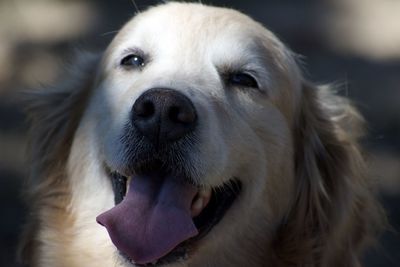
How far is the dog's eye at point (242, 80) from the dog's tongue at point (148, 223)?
2.08 ft

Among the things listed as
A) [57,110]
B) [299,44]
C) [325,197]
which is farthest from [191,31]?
[299,44]

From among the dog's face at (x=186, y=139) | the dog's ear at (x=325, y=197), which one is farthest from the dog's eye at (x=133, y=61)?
the dog's ear at (x=325, y=197)

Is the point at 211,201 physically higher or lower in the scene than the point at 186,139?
lower

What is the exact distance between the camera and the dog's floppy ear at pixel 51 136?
480cm

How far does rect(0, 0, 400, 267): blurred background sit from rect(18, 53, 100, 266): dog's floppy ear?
160 cm

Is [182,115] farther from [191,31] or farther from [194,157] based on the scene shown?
[191,31]

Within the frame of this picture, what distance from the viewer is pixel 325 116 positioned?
4941 mm

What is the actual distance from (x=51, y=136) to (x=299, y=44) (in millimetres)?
3231

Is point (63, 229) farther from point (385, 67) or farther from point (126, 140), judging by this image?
point (385, 67)

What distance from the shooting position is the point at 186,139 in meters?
4.10

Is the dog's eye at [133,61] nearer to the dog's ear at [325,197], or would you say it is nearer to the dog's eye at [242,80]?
the dog's eye at [242,80]

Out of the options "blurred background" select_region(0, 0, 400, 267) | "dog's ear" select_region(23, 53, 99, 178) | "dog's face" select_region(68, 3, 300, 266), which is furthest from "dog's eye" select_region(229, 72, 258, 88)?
"blurred background" select_region(0, 0, 400, 267)

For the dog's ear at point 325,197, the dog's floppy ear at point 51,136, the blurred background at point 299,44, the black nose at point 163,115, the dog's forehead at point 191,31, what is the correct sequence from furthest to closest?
the blurred background at point 299,44, the dog's floppy ear at point 51,136, the dog's ear at point 325,197, the dog's forehead at point 191,31, the black nose at point 163,115

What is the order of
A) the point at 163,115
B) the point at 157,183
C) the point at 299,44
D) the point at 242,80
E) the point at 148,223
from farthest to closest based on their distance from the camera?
the point at 299,44, the point at 242,80, the point at 157,183, the point at 148,223, the point at 163,115
